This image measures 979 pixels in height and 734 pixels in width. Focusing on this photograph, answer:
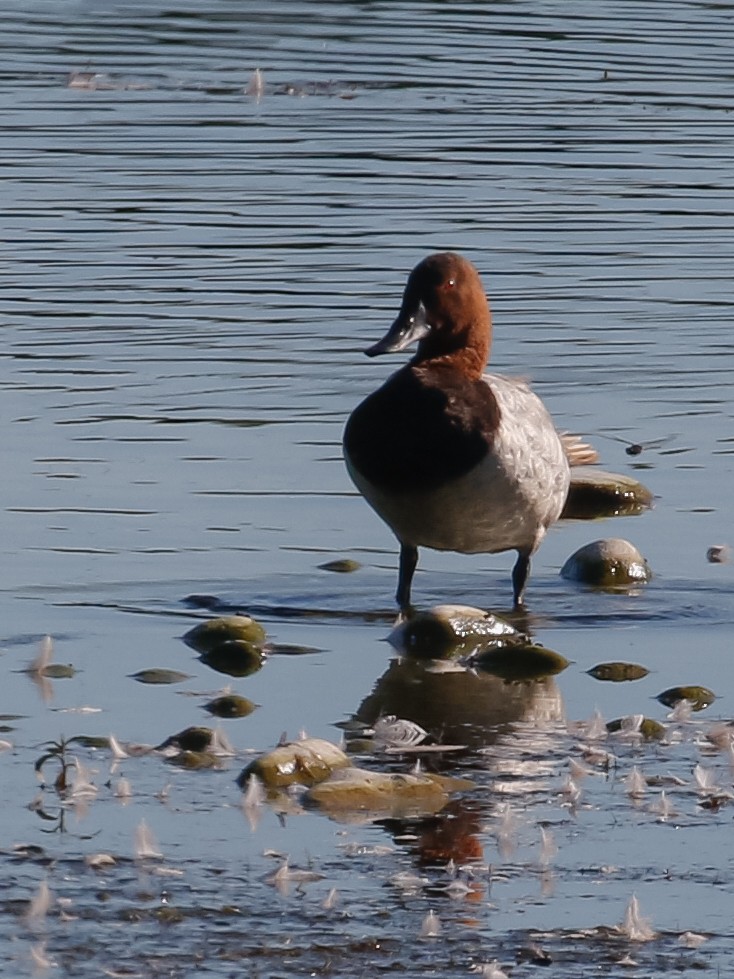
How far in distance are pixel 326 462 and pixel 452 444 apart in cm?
269

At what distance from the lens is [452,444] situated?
7.81 metres

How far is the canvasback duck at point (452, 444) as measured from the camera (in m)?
7.82

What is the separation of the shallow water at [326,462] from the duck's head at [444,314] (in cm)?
Result: 87

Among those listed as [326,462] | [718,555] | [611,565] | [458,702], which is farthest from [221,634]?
[326,462]

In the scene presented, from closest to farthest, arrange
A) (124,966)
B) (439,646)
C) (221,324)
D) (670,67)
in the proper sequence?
(124,966) → (439,646) → (221,324) → (670,67)

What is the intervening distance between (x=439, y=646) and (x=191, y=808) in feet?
6.62

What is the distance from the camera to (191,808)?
225 inches

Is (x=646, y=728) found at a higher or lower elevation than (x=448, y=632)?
higher

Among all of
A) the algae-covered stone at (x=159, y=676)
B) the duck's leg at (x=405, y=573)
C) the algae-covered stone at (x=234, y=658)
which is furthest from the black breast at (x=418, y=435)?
the algae-covered stone at (x=159, y=676)

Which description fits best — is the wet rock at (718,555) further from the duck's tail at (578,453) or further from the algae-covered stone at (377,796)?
the algae-covered stone at (377,796)

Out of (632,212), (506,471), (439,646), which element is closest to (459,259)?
(506,471)

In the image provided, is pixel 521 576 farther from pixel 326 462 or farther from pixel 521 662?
pixel 326 462

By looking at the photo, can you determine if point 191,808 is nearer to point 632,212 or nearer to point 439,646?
point 439,646

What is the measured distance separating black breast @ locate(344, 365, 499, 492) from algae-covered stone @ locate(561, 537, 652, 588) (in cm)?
88
